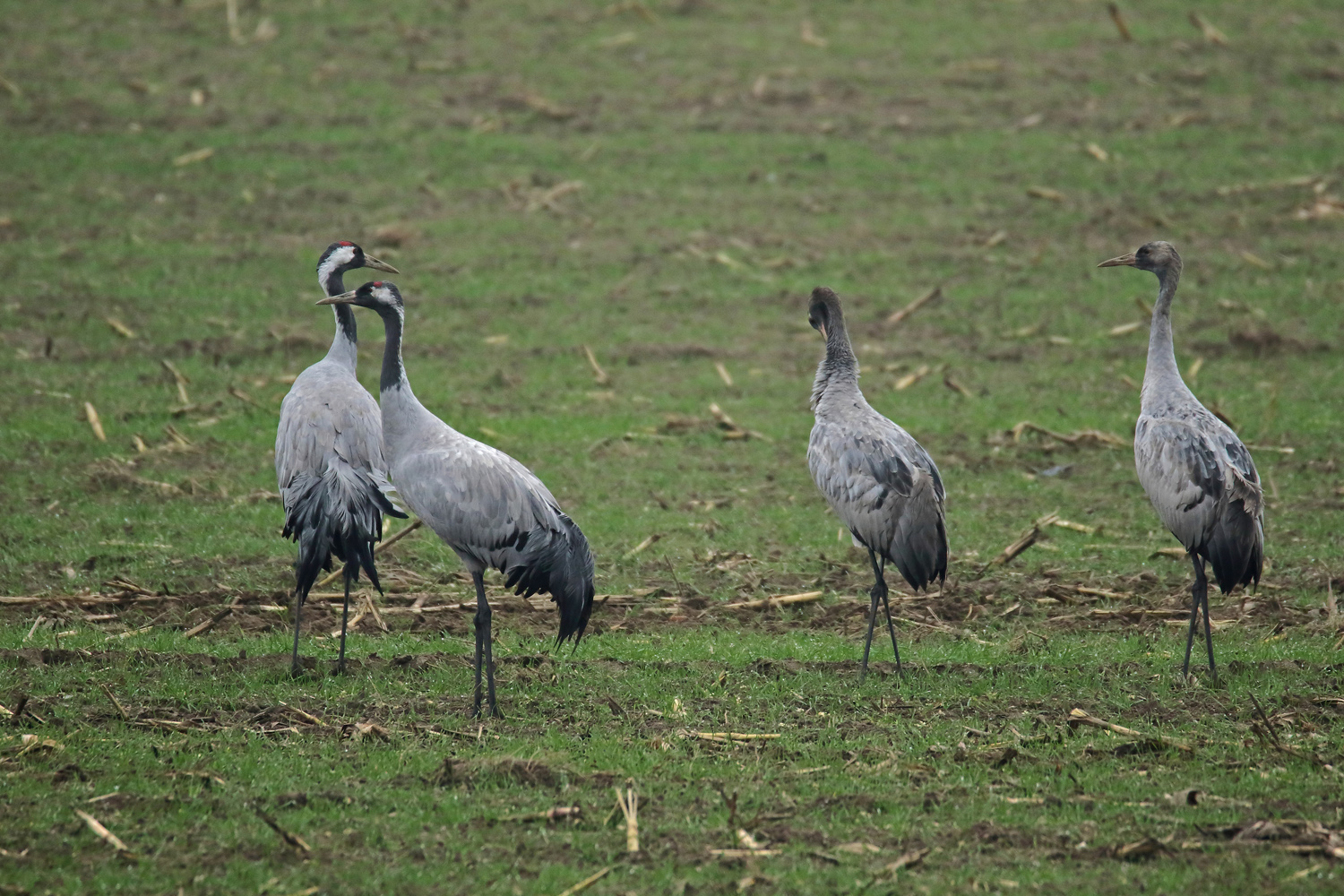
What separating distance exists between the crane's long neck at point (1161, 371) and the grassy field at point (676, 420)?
166cm

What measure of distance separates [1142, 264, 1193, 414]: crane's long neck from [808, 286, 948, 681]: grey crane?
1.82 meters

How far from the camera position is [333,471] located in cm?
990

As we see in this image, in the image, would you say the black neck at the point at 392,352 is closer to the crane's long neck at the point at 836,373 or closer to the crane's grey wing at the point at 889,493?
the crane's grey wing at the point at 889,493

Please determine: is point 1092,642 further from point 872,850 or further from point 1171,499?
point 872,850

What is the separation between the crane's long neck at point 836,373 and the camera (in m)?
11.0

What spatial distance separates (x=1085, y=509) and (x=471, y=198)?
12479 mm

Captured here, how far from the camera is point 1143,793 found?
24.6 ft

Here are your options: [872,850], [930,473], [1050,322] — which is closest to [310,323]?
[1050,322]

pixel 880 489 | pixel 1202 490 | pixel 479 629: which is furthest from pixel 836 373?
pixel 479 629

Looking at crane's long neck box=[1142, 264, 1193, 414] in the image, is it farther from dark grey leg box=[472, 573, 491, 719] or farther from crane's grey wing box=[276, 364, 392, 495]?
crane's grey wing box=[276, 364, 392, 495]

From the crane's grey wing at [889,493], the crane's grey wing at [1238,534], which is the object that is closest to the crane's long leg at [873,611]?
the crane's grey wing at [889,493]

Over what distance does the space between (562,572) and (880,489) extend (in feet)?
7.61

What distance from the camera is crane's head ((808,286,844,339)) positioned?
11.3 metres

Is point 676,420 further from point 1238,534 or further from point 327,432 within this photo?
point 1238,534
